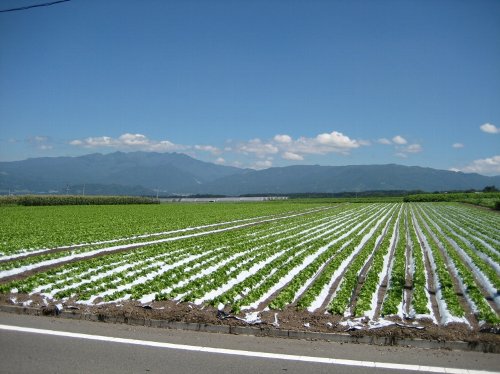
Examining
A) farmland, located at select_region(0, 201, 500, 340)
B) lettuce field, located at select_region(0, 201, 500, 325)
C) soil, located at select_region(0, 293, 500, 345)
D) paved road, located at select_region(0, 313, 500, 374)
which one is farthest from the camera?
lettuce field, located at select_region(0, 201, 500, 325)

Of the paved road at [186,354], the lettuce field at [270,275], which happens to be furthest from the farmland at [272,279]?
the paved road at [186,354]

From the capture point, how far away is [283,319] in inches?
323

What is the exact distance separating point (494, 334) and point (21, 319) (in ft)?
29.5

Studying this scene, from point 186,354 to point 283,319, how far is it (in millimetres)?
2339

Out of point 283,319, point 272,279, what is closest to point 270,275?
point 272,279

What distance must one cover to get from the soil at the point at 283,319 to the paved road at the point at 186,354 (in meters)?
0.41

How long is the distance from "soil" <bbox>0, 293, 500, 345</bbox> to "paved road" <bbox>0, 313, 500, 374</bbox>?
1.36 ft

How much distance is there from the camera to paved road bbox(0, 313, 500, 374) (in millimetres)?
6043

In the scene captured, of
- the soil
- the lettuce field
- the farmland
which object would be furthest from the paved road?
the lettuce field

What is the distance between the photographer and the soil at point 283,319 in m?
7.38

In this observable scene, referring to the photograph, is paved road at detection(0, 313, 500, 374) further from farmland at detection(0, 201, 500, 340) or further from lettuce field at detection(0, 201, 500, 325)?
lettuce field at detection(0, 201, 500, 325)

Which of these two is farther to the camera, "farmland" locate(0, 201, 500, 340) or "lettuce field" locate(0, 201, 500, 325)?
"lettuce field" locate(0, 201, 500, 325)

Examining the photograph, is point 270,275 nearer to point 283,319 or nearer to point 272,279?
point 272,279

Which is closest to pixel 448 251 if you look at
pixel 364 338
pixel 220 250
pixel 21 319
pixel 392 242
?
pixel 392 242
